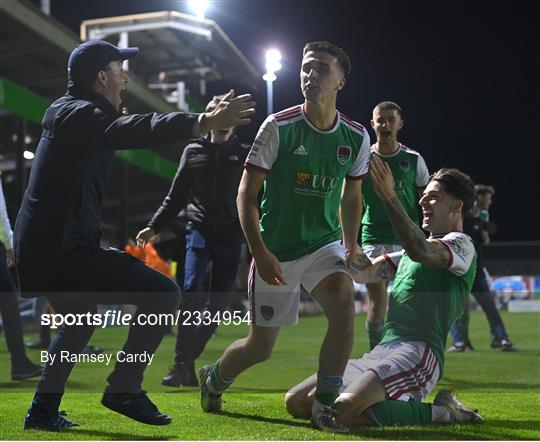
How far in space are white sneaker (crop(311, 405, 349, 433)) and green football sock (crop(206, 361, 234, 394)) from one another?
24.8 inches

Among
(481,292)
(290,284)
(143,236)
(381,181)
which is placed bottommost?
(481,292)

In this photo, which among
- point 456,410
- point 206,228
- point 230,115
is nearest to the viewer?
point 230,115

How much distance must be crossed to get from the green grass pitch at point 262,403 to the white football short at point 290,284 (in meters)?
0.53

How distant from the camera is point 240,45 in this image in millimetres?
6270

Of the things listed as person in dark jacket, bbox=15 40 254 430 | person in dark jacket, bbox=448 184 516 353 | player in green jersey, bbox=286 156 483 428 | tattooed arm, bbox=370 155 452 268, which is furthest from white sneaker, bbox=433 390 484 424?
person in dark jacket, bbox=448 184 516 353

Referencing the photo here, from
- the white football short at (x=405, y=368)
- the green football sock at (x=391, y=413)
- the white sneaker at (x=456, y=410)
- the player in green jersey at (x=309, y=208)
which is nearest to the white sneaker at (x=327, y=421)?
the player in green jersey at (x=309, y=208)

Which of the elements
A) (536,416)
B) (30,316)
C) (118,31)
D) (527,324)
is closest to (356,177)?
(536,416)

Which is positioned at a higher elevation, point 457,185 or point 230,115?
point 230,115

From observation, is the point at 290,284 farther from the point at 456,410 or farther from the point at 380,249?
the point at 380,249

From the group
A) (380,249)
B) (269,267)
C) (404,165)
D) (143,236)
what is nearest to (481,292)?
(380,249)

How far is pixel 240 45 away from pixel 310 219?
2.72 m

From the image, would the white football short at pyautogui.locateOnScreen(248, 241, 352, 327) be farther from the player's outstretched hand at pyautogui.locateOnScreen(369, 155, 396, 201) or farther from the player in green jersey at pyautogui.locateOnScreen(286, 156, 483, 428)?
the player's outstretched hand at pyautogui.locateOnScreen(369, 155, 396, 201)

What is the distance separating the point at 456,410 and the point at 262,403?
1.16 meters

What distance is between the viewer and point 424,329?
13.1ft
